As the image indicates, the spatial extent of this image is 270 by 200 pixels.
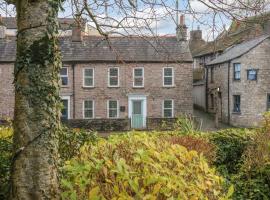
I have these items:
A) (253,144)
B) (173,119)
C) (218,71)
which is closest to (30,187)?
(253,144)

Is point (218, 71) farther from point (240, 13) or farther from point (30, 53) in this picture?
point (30, 53)

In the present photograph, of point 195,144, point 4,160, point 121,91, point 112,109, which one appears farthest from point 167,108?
point 4,160

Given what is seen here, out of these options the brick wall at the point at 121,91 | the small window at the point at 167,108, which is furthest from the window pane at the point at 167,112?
the brick wall at the point at 121,91

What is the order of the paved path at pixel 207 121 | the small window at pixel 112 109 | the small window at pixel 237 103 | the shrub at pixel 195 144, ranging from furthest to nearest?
the small window at pixel 237 103
the small window at pixel 112 109
the paved path at pixel 207 121
the shrub at pixel 195 144

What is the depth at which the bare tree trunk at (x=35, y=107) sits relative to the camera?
383cm

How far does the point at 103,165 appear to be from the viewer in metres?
3.53

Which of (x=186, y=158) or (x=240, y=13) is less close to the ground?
(x=240, y=13)

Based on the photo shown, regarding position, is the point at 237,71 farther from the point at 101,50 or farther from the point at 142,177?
the point at 142,177

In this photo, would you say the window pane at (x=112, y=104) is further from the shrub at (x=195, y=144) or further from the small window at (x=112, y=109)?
the shrub at (x=195, y=144)

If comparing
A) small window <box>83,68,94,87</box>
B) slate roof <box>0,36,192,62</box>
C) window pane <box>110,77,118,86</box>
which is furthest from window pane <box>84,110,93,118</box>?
slate roof <box>0,36,192,62</box>

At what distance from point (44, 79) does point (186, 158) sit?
1505 millimetres

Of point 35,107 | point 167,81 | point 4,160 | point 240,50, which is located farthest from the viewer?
point 240,50

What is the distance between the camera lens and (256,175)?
8.50 meters

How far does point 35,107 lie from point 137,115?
29.8 meters
